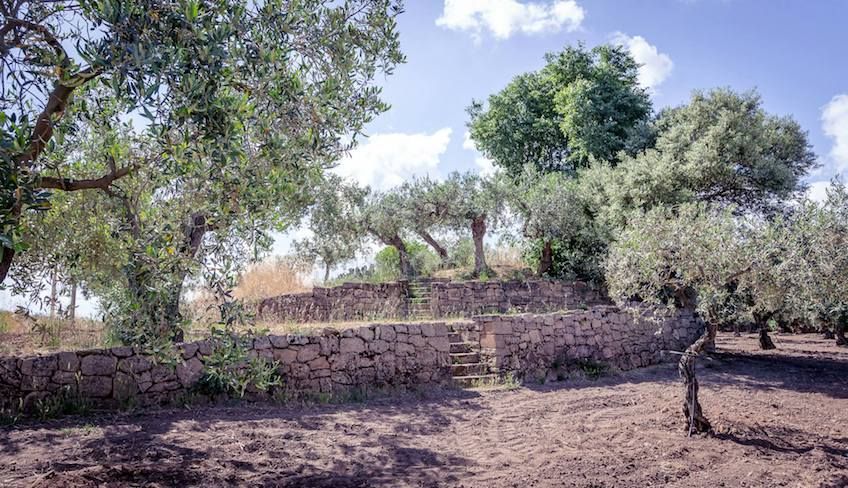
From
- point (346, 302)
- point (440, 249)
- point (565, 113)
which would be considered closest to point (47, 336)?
point (346, 302)

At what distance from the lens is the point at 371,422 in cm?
747

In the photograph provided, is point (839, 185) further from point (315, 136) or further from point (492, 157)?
point (492, 157)

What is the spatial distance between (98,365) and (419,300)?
10.3m

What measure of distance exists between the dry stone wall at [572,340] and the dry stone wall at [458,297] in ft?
10.6

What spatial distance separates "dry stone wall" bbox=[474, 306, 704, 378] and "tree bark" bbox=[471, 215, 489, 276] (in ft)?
23.3

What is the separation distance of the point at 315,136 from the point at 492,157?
2373 cm

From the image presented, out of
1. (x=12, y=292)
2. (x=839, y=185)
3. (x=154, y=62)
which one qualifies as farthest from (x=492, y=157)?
(x=154, y=62)

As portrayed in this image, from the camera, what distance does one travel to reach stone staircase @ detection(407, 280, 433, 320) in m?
15.0

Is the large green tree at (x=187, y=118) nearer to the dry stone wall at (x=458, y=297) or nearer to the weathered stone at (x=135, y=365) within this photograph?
the weathered stone at (x=135, y=365)

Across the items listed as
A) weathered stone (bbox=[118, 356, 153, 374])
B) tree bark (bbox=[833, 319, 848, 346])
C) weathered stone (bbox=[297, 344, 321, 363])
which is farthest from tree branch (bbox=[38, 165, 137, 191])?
tree bark (bbox=[833, 319, 848, 346])

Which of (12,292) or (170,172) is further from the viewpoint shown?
(12,292)

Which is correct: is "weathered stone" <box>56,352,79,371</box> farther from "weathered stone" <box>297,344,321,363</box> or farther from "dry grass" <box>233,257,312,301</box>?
"dry grass" <box>233,257,312,301</box>

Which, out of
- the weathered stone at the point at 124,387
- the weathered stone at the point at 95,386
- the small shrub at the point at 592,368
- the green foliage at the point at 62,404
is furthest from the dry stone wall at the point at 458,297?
the green foliage at the point at 62,404

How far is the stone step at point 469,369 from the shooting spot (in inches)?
414
